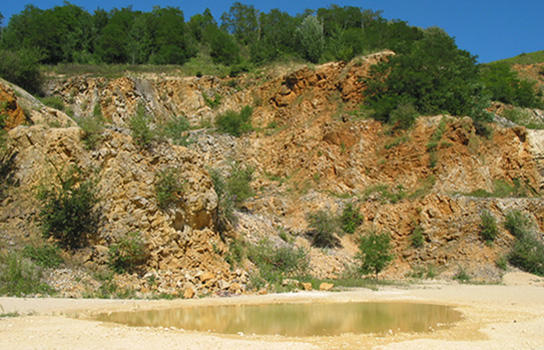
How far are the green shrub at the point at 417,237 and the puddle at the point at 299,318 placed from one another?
1158cm

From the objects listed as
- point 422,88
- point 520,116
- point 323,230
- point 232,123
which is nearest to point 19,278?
point 323,230

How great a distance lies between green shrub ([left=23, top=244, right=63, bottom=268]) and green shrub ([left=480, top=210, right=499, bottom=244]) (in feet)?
68.5

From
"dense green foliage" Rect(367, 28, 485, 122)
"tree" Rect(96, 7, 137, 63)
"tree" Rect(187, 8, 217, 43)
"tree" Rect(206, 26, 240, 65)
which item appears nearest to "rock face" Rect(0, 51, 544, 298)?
"dense green foliage" Rect(367, 28, 485, 122)

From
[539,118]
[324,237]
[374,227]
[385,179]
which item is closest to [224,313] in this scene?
[324,237]

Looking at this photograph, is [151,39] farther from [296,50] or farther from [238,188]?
[238,188]

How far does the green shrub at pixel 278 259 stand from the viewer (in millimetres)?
19516

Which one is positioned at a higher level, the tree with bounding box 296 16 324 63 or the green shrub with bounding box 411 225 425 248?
the tree with bounding box 296 16 324 63

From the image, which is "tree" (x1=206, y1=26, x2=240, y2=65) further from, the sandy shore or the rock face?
the sandy shore

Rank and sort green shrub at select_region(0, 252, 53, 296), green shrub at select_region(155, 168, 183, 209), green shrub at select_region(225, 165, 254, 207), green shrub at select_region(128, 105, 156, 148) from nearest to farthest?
green shrub at select_region(0, 252, 53, 296) → green shrub at select_region(155, 168, 183, 209) → green shrub at select_region(128, 105, 156, 148) → green shrub at select_region(225, 165, 254, 207)

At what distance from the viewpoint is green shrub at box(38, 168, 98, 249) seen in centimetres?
1492

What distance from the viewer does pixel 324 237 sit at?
25.0m

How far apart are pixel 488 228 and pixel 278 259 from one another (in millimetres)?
12143

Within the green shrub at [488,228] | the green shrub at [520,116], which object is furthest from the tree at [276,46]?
the green shrub at [488,228]

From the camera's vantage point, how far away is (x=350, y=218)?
2725cm
